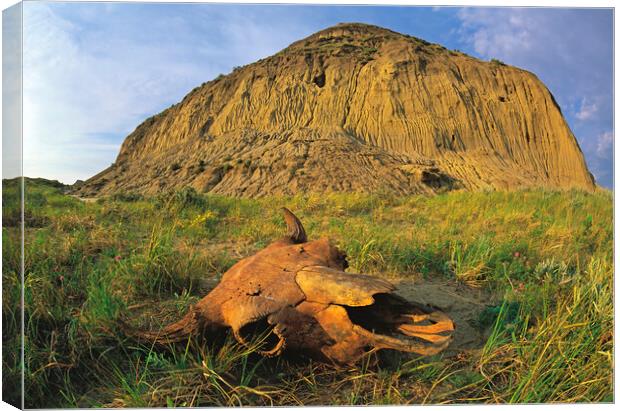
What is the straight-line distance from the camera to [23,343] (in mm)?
1487

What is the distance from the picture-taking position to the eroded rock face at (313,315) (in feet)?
4.60

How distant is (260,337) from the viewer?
1568 millimetres

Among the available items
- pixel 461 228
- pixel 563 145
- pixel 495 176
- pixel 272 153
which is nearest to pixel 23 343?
pixel 461 228

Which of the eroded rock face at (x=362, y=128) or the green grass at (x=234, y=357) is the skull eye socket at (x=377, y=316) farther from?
the eroded rock face at (x=362, y=128)

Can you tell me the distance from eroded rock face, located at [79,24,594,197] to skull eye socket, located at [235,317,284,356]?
46.4ft

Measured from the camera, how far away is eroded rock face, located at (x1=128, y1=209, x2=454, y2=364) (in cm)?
140

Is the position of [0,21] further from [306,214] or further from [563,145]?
[563,145]

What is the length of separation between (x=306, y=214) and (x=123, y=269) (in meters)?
3.45

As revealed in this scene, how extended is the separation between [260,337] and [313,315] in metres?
0.27

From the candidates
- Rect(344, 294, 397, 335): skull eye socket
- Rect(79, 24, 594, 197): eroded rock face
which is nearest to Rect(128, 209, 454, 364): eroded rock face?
Rect(344, 294, 397, 335): skull eye socket

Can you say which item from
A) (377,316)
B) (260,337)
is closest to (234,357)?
(260,337)

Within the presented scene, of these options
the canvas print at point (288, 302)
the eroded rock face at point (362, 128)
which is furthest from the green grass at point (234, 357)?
the eroded rock face at point (362, 128)

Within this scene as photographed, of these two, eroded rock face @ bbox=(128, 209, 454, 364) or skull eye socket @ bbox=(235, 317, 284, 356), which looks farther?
skull eye socket @ bbox=(235, 317, 284, 356)

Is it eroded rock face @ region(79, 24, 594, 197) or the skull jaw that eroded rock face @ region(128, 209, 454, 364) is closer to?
the skull jaw
